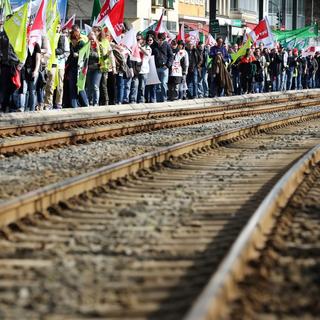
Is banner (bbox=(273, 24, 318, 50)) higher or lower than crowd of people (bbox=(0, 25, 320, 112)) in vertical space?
higher

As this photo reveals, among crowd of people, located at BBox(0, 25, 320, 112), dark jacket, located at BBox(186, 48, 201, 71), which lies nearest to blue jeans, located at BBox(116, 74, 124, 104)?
Result: crowd of people, located at BBox(0, 25, 320, 112)

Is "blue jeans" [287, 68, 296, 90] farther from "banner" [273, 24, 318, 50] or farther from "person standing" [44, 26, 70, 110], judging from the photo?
"person standing" [44, 26, 70, 110]

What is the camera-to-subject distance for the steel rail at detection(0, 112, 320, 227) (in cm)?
834

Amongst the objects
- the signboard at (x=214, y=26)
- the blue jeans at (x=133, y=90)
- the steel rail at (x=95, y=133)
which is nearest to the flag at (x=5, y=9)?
the steel rail at (x=95, y=133)

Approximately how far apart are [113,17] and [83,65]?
367 cm

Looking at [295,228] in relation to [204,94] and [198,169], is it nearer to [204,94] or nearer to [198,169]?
[198,169]

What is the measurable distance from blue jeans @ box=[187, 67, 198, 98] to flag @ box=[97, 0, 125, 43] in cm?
468

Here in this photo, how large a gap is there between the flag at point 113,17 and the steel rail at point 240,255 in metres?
16.1

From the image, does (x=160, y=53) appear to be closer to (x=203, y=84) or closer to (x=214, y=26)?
(x=203, y=84)

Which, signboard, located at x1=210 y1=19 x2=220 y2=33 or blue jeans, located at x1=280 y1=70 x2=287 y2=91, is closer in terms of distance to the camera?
signboard, located at x1=210 y1=19 x2=220 y2=33

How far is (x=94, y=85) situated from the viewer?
24453mm

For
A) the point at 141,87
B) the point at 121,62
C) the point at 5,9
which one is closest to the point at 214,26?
the point at 141,87

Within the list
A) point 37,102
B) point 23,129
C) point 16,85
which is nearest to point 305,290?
point 23,129

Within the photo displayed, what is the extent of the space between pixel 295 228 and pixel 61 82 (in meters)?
14.9
